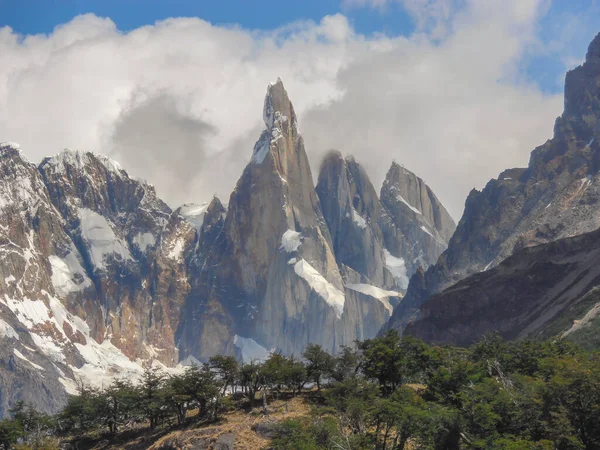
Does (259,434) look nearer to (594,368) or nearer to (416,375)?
(416,375)

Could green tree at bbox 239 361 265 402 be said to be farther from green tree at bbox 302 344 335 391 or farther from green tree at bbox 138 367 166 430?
green tree at bbox 138 367 166 430

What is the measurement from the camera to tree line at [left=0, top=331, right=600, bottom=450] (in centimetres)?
5862

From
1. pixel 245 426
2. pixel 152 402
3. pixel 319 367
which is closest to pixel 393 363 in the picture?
pixel 319 367

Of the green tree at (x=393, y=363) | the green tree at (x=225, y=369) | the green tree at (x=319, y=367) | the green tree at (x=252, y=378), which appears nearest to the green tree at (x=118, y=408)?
the green tree at (x=225, y=369)

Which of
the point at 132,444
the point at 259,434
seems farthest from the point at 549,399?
the point at 132,444

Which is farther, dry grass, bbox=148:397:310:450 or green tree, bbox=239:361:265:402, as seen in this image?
green tree, bbox=239:361:265:402

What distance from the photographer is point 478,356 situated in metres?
96.0

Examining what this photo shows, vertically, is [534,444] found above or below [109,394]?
below

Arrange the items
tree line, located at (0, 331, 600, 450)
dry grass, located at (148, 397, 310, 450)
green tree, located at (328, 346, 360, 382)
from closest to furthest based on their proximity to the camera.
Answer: tree line, located at (0, 331, 600, 450)
dry grass, located at (148, 397, 310, 450)
green tree, located at (328, 346, 360, 382)

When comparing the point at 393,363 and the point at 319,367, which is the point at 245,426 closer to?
the point at 319,367

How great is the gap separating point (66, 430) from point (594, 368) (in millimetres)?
62276

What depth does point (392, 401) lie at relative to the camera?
227ft

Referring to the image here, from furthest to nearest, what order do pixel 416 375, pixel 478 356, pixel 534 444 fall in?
pixel 478 356, pixel 416 375, pixel 534 444

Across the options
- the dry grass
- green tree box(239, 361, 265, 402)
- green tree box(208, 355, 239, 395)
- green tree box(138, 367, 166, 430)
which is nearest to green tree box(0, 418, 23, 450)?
green tree box(138, 367, 166, 430)
